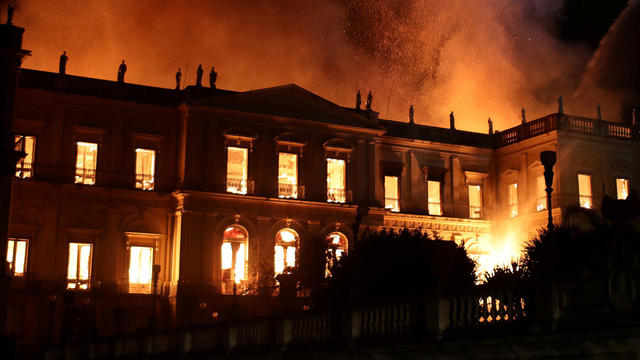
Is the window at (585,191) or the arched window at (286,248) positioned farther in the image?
the window at (585,191)

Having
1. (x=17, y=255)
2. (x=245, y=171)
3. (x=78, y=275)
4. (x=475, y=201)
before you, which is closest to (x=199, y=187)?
(x=245, y=171)

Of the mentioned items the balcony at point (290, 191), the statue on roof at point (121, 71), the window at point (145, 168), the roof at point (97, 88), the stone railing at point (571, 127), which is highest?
the statue on roof at point (121, 71)

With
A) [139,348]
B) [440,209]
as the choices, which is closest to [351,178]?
[440,209]

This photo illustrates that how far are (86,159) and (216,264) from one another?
762 centimetres

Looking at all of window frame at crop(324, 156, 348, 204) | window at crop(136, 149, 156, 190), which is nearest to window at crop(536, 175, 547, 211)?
window frame at crop(324, 156, 348, 204)

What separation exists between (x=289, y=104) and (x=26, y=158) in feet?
40.8

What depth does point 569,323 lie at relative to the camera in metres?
13.8

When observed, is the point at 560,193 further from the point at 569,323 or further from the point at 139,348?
the point at 569,323

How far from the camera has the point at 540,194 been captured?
43688 mm

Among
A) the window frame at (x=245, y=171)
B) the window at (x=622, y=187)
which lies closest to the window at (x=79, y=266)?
the window frame at (x=245, y=171)

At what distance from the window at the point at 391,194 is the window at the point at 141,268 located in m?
12.6

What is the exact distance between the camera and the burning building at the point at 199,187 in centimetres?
3678

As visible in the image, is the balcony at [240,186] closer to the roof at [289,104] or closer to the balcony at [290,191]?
the balcony at [290,191]

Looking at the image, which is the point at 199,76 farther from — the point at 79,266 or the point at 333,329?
the point at 333,329
